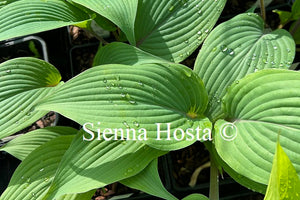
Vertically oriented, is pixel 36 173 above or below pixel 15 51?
below

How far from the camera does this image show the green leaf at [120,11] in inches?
29.7

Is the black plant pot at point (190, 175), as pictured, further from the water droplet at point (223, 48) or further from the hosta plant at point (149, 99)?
the water droplet at point (223, 48)

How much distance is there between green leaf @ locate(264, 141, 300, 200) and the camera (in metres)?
0.41

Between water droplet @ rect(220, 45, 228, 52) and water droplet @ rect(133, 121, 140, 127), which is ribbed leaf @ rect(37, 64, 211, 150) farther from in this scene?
water droplet @ rect(220, 45, 228, 52)

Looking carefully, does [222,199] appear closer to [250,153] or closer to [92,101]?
[250,153]

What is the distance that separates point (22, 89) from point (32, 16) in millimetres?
181

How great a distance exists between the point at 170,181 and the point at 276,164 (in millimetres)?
608

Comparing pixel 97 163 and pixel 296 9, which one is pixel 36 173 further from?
pixel 296 9

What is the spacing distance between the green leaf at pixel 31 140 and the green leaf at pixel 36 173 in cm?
7

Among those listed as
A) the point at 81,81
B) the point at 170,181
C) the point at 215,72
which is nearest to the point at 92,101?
the point at 81,81

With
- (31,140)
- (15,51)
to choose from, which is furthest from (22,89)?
(15,51)

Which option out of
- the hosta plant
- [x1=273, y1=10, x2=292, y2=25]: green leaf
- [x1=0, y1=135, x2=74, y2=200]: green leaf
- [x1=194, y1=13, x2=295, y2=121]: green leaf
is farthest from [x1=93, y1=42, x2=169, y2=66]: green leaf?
[x1=273, y1=10, x2=292, y2=25]: green leaf

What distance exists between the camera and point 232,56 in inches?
31.6

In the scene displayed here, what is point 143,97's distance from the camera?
682 millimetres
